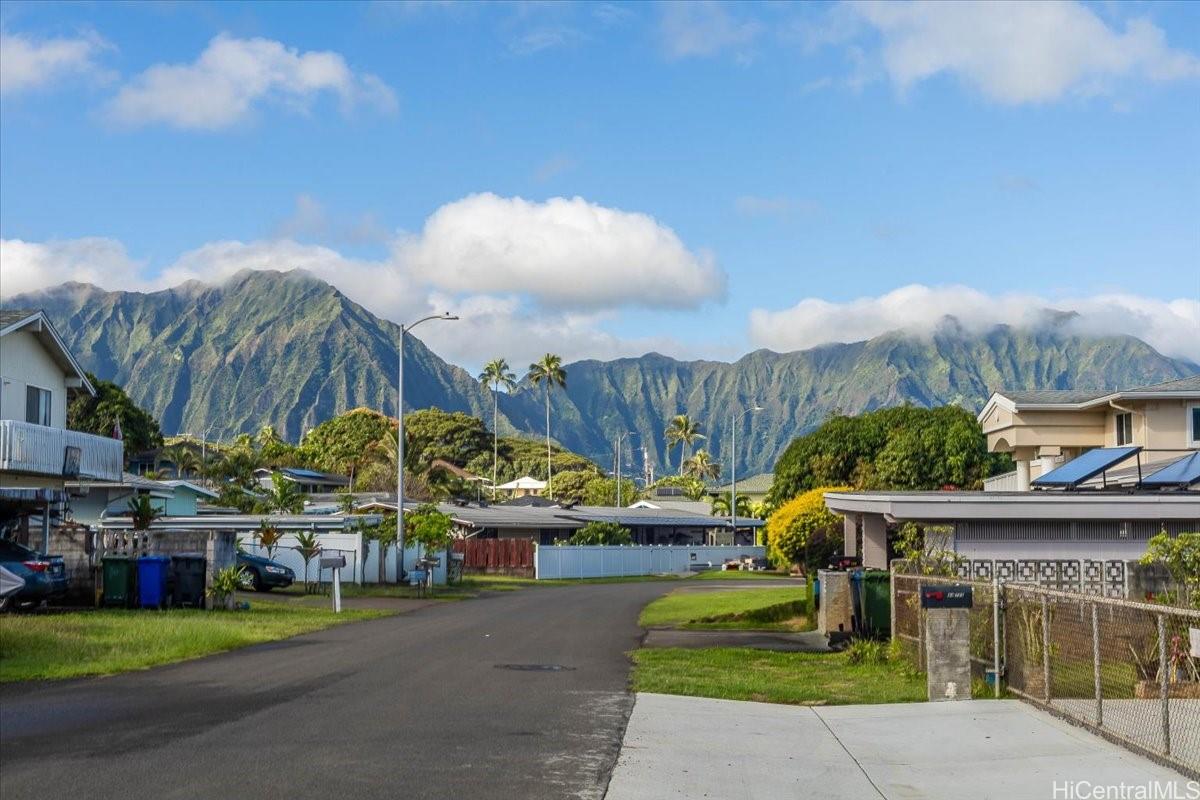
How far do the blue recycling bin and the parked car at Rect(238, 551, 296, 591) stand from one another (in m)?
9.21

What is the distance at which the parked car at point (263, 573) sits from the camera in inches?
1519

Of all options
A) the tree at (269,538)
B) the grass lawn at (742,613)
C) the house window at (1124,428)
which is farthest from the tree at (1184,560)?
the tree at (269,538)

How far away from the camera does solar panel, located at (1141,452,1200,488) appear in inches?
945

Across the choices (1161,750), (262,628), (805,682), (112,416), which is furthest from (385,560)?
(112,416)

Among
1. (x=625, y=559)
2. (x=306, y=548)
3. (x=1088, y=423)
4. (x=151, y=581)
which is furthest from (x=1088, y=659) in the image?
(x=625, y=559)

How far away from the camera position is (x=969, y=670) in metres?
15.3

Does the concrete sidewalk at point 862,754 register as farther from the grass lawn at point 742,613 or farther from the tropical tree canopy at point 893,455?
the tropical tree canopy at point 893,455

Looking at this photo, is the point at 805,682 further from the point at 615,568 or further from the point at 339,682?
the point at 615,568

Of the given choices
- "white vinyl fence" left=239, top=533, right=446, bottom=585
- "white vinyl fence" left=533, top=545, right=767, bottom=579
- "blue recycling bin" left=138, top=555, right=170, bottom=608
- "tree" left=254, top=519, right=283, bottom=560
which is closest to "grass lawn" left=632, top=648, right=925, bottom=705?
"blue recycling bin" left=138, top=555, right=170, bottom=608

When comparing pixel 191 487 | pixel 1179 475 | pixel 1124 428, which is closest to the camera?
pixel 1179 475

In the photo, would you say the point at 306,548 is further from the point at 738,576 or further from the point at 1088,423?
the point at 738,576

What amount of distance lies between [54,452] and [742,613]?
18321 mm

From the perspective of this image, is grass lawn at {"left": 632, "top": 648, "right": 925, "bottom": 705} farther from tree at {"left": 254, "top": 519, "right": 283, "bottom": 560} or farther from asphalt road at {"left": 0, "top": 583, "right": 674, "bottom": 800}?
tree at {"left": 254, "top": 519, "right": 283, "bottom": 560}

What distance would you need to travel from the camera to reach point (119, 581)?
29.0 metres
